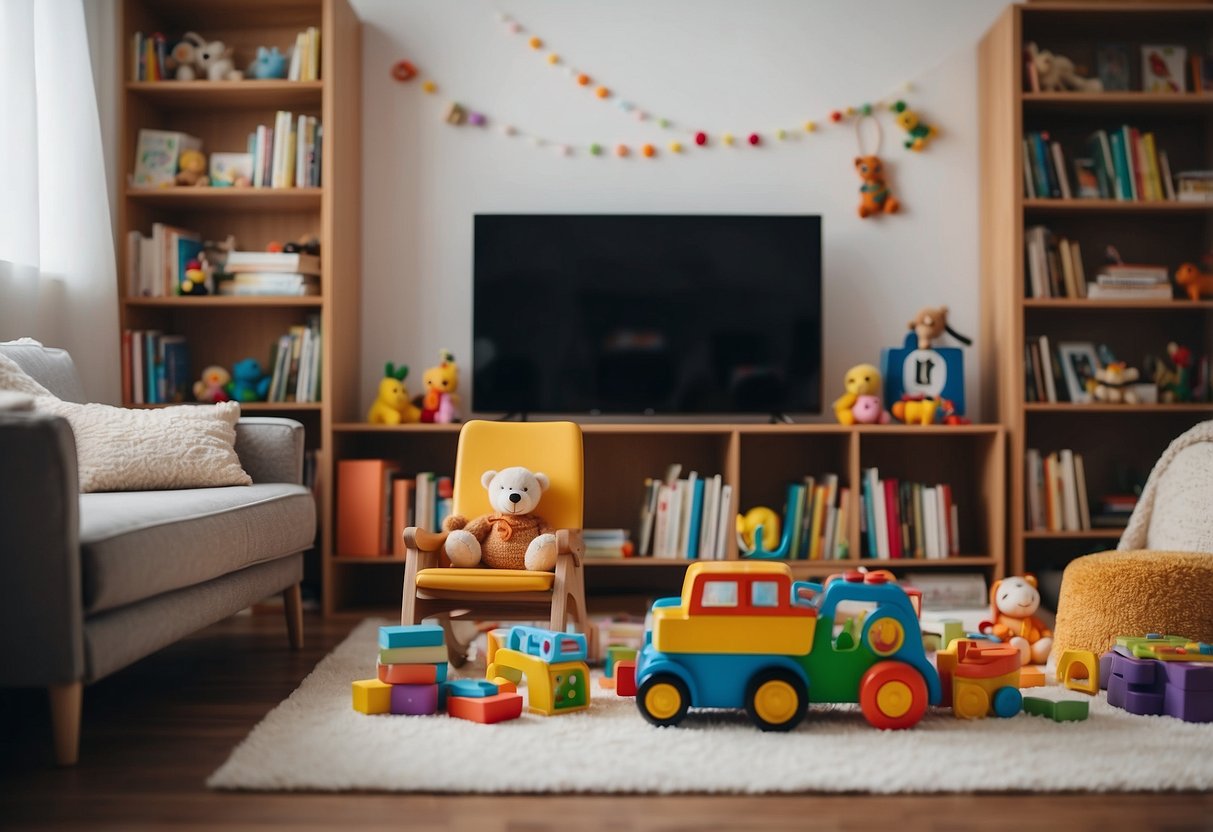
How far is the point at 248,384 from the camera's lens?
3812 millimetres

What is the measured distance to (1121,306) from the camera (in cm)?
376

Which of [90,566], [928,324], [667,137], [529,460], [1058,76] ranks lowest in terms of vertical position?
[90,566]

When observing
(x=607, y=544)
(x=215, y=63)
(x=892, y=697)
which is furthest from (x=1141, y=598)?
(x=215, y=63)

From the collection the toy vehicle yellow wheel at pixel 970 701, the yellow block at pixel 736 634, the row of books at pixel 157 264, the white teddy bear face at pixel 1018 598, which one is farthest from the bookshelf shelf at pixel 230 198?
the toy vehicle yellow wheel at pixel 970 701

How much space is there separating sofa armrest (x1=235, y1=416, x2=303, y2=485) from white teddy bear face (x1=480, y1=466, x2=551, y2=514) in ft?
1.83

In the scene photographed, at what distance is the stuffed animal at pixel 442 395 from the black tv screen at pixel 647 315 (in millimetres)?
86

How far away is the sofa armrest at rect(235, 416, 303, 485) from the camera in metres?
3.01

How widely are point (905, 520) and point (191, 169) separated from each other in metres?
2.65

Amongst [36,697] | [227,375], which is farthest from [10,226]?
[36,697]

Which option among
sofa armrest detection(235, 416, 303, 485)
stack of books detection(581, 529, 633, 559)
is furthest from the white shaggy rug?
stack of books detection(581, 529, 633, 559)

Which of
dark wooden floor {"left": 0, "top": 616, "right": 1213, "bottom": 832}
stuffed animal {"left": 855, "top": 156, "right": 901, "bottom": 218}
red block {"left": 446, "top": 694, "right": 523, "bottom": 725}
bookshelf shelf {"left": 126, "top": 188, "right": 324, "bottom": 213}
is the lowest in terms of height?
dark wooden floor {"left": 0, "top": 616, "right": 1213, "bottom": 832}

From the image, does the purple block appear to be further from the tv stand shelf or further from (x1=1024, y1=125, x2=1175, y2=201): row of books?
(x1=1024, y1=125, x2=1175, y2=201): row of books

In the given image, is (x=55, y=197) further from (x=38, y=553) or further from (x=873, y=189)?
(x=873, y=189)

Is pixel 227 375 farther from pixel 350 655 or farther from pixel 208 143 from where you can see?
pixel 350 655
